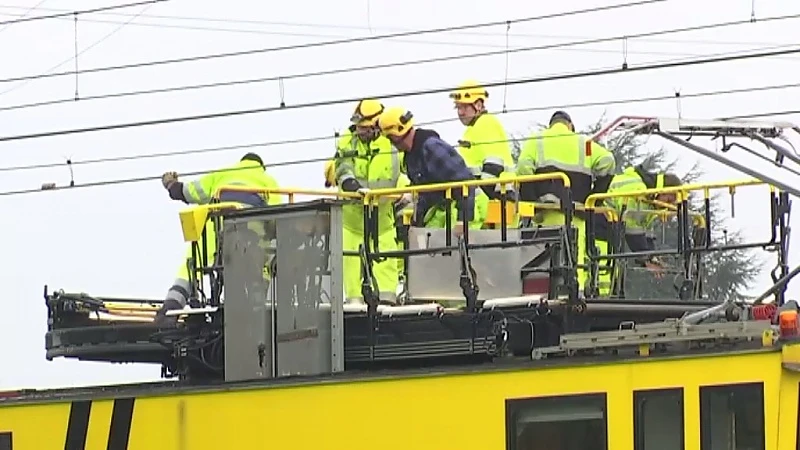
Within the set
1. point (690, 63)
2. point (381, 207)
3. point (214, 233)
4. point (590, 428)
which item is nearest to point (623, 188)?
point (690, 63)

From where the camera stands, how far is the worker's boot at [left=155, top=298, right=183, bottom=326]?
12367 millimetres

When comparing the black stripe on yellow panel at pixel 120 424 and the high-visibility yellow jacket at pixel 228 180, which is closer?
the black stripe on yellow panel at pixel 120 424

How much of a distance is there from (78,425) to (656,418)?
12.7ft

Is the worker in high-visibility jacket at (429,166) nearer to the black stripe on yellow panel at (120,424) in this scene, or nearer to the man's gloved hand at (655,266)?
the man's gloved hand at (655,266)

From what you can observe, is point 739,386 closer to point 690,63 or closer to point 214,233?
point 214,233

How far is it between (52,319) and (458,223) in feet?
9.64

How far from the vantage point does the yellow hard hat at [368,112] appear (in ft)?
Answer: 45.7

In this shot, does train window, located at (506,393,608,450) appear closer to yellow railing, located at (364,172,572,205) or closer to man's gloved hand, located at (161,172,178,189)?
yellow railing, located at (364,172,572,205)

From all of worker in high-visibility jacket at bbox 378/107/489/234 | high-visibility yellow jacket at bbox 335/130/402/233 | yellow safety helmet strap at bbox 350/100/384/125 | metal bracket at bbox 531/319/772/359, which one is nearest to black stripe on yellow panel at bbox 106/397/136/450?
worker in high-visibility jacket at bbox 378/107/489/234

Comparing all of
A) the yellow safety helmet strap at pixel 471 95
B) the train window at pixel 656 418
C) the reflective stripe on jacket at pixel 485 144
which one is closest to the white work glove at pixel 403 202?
the reflective stripe on jacket at pixel 485 144

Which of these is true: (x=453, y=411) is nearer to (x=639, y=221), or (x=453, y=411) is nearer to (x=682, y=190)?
(x=682, y=190)

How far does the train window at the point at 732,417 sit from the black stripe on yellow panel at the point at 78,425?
4081mm

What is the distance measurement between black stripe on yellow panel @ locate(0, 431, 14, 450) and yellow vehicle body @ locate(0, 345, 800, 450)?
1cm

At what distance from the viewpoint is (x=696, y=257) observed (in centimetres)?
1298
